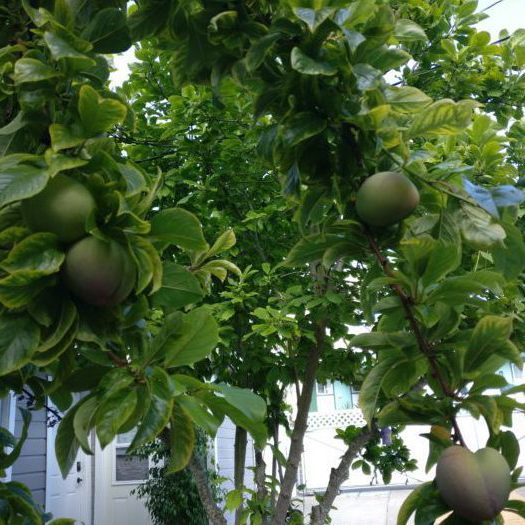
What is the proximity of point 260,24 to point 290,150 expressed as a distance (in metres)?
0.18

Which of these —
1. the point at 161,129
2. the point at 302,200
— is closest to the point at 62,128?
the point at 302,200

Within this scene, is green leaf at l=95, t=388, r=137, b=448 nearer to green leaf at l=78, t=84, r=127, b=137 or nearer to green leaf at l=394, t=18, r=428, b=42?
green leaf at l=78, t=84, r=127, b=137

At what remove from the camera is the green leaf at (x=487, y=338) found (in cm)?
68

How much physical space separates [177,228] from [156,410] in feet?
0.67

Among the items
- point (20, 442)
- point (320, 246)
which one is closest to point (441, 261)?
point (320, 246)

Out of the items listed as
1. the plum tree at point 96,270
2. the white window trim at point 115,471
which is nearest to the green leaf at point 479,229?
the plum tree at point 96,270

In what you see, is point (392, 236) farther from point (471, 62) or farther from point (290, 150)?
point (471, 62)

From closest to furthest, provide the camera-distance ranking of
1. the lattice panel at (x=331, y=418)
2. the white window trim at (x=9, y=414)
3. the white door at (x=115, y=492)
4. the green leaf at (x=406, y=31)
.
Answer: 1. the green leaf at (x=406, y=31)
2. the white window trim at (x=9, y=414)
3. the white door at (x=115, y=492)
4. the lattice panel at (x=331, y=418)

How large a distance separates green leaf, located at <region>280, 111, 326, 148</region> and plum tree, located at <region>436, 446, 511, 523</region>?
43 cm

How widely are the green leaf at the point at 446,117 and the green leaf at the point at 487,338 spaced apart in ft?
0.86

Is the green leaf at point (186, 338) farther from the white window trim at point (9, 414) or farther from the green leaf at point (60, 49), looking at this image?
the white window trim at point (9, 414)

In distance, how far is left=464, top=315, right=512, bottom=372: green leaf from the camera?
68cm

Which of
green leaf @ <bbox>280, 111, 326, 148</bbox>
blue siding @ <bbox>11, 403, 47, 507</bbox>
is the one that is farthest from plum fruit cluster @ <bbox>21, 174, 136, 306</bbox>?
blue siding @ <bbox>11, 403, 47, 507</bbox>

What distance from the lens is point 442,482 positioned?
0.66m
